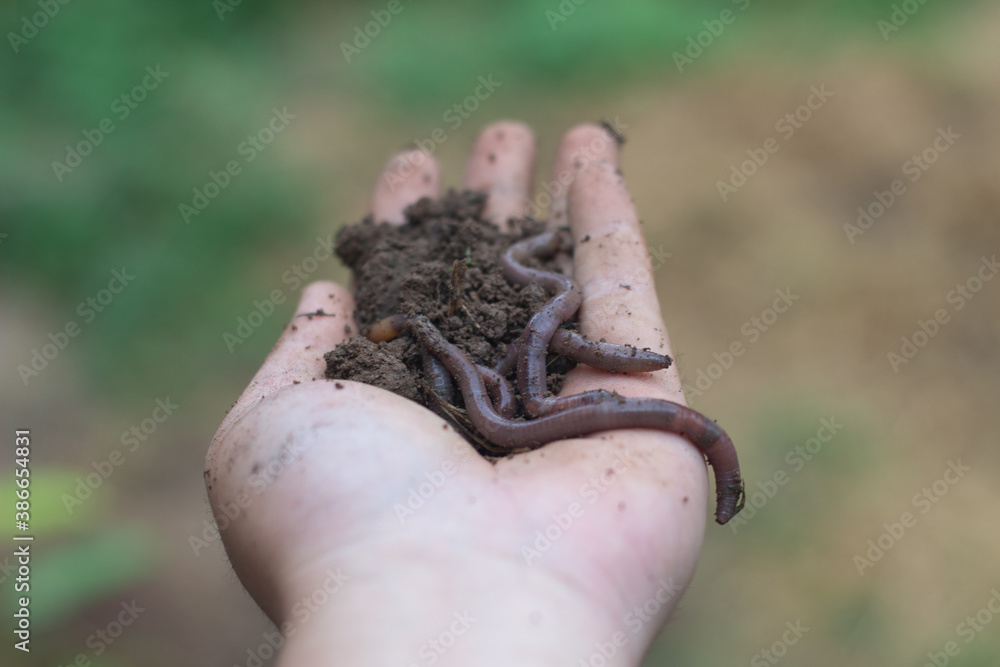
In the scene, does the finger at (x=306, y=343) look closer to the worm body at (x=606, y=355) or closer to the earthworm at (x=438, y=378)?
the earthworm at (x=438, y=378)

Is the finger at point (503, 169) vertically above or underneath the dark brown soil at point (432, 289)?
above

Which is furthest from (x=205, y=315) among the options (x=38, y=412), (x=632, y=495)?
(x=632, y=495)

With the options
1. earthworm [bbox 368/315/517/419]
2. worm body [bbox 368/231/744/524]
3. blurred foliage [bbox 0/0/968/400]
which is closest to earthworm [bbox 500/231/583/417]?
worm body [bbox 368/231/744/524]

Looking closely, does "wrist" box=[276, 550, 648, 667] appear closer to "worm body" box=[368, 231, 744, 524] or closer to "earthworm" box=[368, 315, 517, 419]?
"worm body" box=[368, 231, 744, 524]

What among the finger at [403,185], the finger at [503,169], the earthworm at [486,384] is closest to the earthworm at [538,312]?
the earthworm at [486,384]

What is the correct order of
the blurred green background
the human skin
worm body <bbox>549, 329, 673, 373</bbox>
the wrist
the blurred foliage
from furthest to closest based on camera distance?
the blurred foliage, the blurred green background, worm body <bbox>549, 329, 673, 373</bbox>, the human skin, the wrist

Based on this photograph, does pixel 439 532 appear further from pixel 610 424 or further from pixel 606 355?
pixel 606 355
